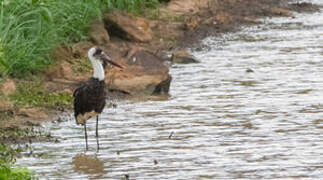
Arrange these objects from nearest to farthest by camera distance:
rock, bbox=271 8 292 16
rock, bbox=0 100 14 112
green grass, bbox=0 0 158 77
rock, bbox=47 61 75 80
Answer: rock, bbox=0 100 14 112, green grass, bbox=0 0 158 77, rock, bbox=47 61 75 80, rock, bbox=271 8 292 16

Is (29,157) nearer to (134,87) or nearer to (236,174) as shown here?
(236,174)

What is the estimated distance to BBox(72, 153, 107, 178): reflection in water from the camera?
390 inches

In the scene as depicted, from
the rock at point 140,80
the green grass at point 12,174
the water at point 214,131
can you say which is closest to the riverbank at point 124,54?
the rock at point 140,80

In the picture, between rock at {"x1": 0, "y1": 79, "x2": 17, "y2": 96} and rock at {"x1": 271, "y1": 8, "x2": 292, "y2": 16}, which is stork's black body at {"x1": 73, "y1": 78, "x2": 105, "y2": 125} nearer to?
rock at {"x1": 0, "y1": 79, "x2": 17, "y2": 96}

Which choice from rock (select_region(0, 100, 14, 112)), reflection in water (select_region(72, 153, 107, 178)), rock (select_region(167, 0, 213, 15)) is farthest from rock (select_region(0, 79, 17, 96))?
rock (select_region(167, 0, 213, 15))

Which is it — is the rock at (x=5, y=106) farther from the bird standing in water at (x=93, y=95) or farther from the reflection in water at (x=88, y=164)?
the reflection in water at (x=88, y=164)

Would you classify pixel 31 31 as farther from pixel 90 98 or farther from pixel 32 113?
pixel 90 98

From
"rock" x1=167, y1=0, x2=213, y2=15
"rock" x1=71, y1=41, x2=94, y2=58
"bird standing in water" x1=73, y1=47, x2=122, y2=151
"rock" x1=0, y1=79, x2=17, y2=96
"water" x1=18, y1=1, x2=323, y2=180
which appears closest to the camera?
"water" x1=18, y1=1, x2=323, y2=180

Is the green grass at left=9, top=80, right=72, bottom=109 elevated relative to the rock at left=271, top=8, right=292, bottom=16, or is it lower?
elevated

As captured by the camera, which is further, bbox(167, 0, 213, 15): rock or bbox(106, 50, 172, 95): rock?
bbox(167, 0, 213, 15): rock

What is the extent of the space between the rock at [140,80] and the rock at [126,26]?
311 centimetres

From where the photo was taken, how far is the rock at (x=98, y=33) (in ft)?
57.1

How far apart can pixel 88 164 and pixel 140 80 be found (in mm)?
4663

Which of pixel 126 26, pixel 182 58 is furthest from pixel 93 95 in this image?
pixel 126 26
